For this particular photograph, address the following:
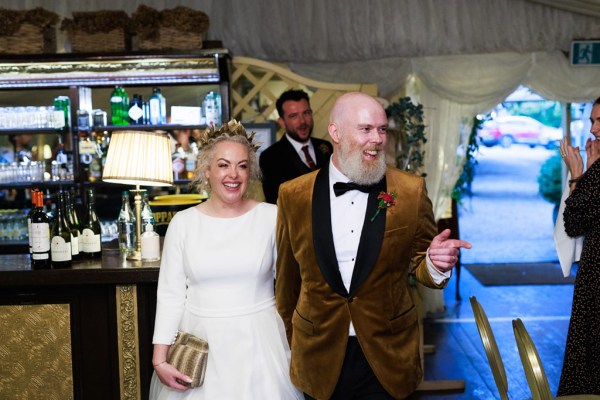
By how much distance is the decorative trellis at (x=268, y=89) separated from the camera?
625 cm

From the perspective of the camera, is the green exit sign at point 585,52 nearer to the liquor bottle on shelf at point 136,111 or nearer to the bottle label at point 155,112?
the bottle label at point 155,112

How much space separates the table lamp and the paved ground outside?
4772 millimetres

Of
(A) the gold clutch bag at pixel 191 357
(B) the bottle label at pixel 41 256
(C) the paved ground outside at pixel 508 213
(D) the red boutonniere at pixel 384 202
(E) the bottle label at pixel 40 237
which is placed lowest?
(C) the paved ground outside at pixel 508 213

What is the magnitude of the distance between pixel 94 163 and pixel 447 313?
3358mm

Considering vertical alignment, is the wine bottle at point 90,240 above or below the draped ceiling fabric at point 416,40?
below

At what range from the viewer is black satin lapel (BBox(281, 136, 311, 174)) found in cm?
478

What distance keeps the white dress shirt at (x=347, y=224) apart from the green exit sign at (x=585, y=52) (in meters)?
4.39

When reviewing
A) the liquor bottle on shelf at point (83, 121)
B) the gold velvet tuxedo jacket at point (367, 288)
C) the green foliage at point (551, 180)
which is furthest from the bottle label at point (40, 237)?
the green foliage at point (551, 180)

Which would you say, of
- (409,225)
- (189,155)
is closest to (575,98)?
(189,155)

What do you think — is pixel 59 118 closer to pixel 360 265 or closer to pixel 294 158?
pixel 294 158

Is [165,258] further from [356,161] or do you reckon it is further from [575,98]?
[575,98]

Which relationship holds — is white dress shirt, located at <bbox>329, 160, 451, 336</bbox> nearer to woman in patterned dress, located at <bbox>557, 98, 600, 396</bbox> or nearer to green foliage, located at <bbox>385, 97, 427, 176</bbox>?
woman in patterned dress, located at <bbox>557, 98, 600, 396</bbox>

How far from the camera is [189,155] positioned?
20.6 feet

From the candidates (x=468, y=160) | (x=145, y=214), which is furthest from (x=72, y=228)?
(x=468, y=160)
